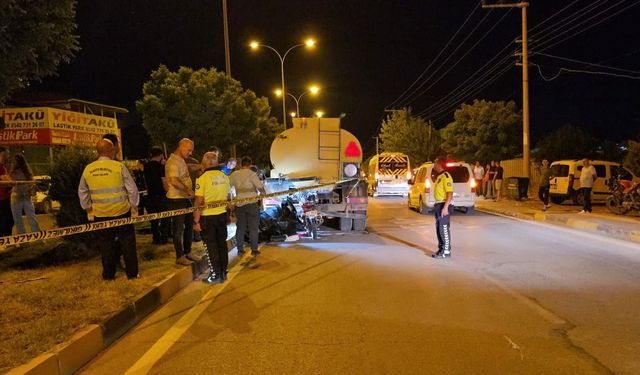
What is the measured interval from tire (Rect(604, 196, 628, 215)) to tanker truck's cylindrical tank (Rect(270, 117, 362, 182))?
26.7 ft

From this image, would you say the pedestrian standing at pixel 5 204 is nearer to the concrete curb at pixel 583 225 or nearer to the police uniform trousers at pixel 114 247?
the police uniform trousers at pixel 114 247

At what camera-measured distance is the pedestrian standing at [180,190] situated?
26.4 ft

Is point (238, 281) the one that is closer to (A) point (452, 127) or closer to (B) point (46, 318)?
(B) point (46, 318)

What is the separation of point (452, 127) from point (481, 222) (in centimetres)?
2142

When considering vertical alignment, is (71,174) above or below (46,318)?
above

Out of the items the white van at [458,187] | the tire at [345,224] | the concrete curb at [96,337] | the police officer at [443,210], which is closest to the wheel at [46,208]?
the tire at [345,224]

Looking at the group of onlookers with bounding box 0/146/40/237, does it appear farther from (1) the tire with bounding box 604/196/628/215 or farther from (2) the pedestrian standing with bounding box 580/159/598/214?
(1) the tire with bounding box 604/196/628/215

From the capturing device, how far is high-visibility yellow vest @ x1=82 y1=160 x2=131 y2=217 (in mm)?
6613

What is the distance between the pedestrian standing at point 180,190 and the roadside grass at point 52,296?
Answer: 305 mm

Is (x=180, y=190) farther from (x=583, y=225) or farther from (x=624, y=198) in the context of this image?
(x=624, y=198)

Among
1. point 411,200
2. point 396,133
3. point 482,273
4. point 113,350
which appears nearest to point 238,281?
point 113,350

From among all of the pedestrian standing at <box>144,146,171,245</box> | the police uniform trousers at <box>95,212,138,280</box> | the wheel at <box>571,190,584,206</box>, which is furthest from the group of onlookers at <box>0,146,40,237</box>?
the wheel at <box>571,190,584,206</box>

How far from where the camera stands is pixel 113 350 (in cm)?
498

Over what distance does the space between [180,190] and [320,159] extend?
209 inches
